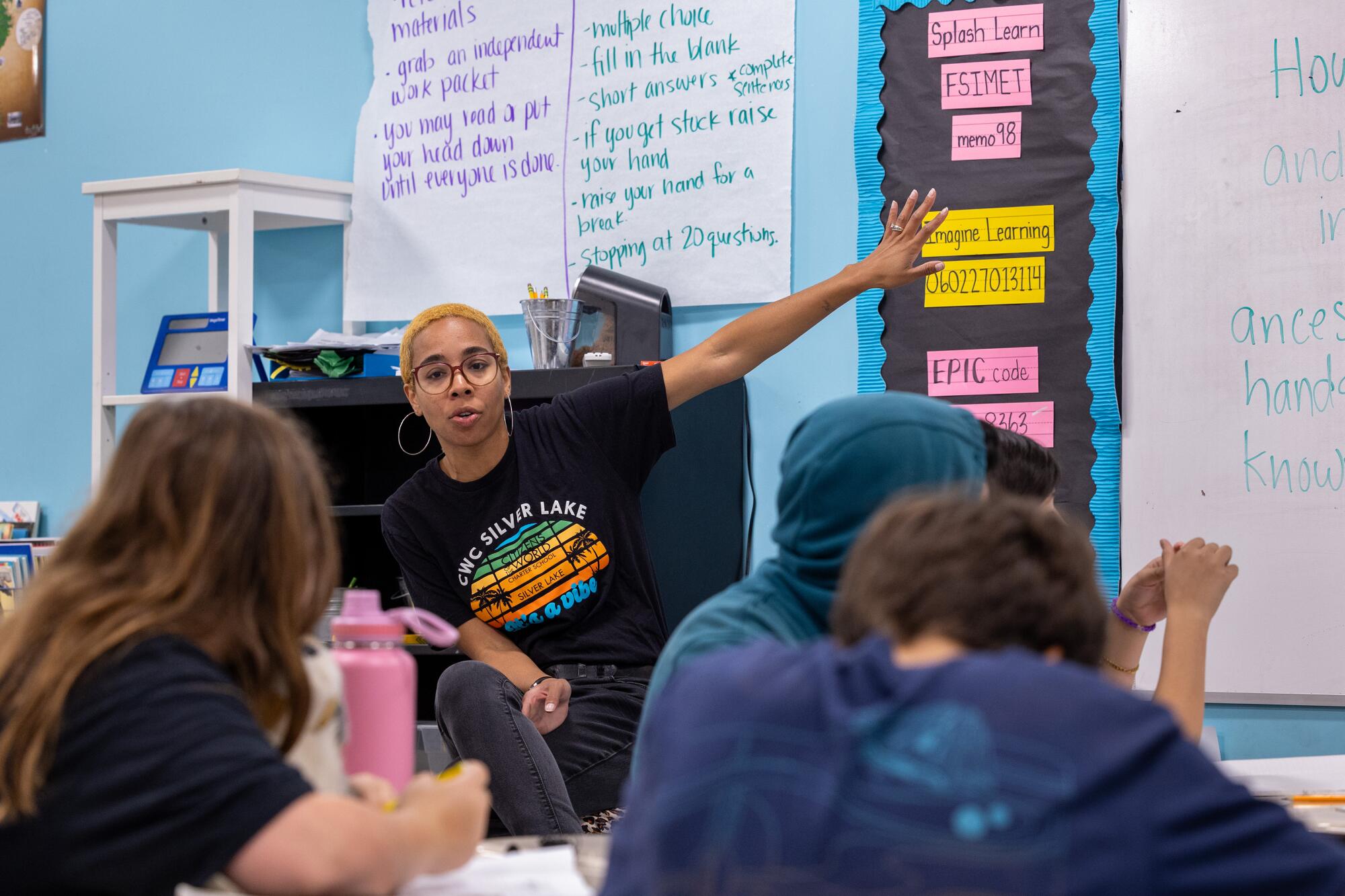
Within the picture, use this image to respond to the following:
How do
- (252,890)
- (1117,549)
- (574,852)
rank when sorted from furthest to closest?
(1117,549) < (574,852) < (252,890)

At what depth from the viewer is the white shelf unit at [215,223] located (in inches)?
111

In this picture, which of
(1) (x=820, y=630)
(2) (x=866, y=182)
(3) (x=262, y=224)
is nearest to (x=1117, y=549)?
(2) (x=866, y=182)

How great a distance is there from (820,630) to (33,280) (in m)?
2.97

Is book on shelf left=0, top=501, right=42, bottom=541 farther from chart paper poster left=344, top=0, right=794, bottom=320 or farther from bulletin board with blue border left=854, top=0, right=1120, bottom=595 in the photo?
bulletin board with blue border left=854, top=0, right=1120, bottom=595

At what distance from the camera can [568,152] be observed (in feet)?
9.28

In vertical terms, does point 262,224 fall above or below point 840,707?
above

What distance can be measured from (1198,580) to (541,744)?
3.13 feet

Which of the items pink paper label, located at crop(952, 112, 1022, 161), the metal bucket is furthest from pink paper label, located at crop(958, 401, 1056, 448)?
the metal bucket

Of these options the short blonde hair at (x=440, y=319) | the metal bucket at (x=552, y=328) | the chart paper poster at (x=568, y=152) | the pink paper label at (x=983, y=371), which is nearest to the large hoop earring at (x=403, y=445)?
the chart paper poster at (x=568, y=152)

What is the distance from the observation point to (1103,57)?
7.91 feet

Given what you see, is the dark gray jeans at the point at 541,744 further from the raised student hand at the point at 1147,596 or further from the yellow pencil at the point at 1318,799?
the yellow pencil at the point at 1318,799

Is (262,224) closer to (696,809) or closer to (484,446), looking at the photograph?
(484,446)

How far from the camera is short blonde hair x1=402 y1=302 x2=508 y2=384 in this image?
7.45ft

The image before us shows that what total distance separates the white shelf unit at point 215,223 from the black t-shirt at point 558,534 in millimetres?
849
